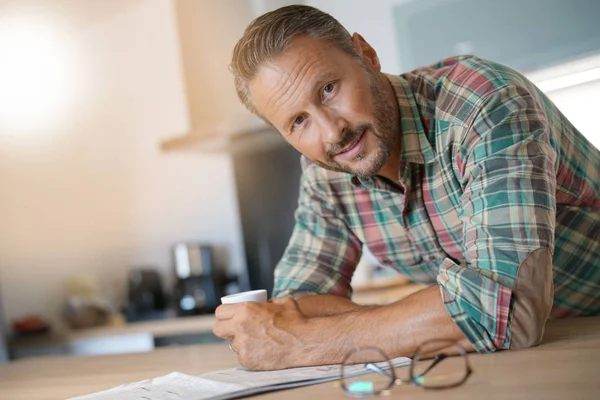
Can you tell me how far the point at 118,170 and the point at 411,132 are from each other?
114 inches

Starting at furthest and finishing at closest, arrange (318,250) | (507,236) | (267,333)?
(318,250)
(267,333)
(507,236)

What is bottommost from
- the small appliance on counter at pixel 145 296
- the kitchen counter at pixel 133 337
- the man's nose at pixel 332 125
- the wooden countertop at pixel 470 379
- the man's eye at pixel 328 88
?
the kitchen counter at pixel 133 337

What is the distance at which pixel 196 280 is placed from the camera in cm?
357

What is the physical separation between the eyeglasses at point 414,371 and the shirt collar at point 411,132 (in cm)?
41

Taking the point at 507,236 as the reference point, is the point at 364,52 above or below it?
above

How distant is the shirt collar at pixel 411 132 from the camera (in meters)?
1.32

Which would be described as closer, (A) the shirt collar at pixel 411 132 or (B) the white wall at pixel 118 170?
(A) the shirt collar at pixel 411 132

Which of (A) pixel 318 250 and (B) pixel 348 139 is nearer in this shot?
(B) pixel 348 139

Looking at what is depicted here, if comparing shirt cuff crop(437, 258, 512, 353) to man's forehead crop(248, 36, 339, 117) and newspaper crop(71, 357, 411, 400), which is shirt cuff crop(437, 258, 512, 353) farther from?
man's forehead crop(248, 36, 339, 117)

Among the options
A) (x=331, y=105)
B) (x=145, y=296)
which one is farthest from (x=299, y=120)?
(x=145, y=296)

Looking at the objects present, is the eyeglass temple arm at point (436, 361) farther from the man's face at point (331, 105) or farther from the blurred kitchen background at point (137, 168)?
the blurred kitchen background at point (137, 168)

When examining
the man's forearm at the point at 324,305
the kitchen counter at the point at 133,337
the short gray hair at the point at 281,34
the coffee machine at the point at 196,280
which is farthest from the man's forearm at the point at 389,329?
the coffee machine at the point at 196,280

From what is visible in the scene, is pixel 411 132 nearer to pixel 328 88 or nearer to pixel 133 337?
pixel 328 88

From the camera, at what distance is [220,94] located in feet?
11.4
